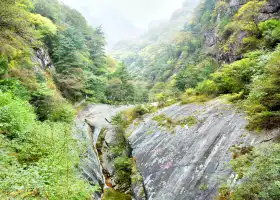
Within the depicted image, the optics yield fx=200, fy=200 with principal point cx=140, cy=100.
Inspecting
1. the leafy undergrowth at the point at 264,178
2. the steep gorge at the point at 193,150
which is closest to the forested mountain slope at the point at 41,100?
the steep gorge at the point at 193,150

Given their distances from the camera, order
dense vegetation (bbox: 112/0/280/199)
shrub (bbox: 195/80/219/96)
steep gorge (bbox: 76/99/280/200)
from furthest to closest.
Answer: shrub (bbox: 195/80/219/96) < steep gorge (bbox: 76/99/280/200) < dense vegetation (bbox: 112/0/280/199)

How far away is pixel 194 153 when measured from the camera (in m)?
7.92

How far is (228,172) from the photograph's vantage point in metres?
5.98

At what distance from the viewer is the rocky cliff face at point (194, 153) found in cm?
656

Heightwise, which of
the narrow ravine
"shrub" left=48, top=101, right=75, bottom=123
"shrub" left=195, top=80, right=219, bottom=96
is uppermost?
"shrub" left=48, top=101, right=75, bottom=123

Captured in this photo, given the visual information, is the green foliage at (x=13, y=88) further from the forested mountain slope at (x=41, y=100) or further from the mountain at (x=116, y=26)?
the mountain at (x=116, y=26)

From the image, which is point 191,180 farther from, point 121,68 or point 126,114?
point 121,68

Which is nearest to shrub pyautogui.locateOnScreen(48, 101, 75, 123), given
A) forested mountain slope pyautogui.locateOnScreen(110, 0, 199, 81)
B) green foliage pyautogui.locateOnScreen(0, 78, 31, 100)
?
green foliage pyautogui.locateOnScreen(0, 78, 31, 100)

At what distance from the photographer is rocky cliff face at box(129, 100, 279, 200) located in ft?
21.5

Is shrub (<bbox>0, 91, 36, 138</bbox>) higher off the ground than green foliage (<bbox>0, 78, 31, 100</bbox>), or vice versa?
green foliage (<bbox>0, 78, 31, 100</bbox>)

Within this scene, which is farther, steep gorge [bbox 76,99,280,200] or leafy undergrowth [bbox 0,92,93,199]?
steep gorge [bbox 76,99,280,200]

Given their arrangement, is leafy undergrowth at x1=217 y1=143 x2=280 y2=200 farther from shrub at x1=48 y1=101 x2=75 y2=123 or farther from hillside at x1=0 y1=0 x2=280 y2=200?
shrub at x1=48 y1=101 x2=75 y2=123

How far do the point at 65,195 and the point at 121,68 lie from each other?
80.0ft

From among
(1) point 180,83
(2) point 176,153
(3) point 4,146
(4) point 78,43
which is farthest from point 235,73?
(4) point 78,43
